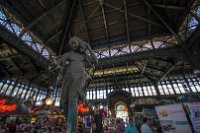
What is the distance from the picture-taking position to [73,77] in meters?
2.25

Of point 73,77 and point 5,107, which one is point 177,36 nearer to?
point 73,77

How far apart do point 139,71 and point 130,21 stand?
9.12m

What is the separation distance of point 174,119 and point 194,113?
67 centimetres

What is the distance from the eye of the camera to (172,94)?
20875 mm

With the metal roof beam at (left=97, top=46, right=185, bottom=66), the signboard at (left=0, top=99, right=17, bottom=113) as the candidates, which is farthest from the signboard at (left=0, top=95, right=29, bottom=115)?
the metal roof beam at (left=97, top=46, right=185, bottom=66)

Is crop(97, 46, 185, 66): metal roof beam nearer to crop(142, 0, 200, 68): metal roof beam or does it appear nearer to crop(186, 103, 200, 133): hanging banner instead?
crop(142, 0, 200, 68): metal roof beam

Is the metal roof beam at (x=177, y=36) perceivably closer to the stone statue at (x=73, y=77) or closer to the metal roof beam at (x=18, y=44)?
the metal roof beam at (x=18, y=44)

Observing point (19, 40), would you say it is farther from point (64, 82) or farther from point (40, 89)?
point (40, 89)

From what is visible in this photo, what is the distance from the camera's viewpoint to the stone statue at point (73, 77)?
2.05 metres

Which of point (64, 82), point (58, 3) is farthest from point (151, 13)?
point (64, 82)

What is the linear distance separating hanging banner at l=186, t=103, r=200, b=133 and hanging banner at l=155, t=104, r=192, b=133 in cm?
19

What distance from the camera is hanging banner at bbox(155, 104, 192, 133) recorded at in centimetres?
481

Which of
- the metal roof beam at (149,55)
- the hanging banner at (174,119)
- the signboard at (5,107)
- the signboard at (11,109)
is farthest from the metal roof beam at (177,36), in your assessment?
the signboard at (5,107)

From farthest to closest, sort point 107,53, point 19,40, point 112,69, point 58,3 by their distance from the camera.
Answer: point 112,69, point 107,53, point 58,3, point 19,40
